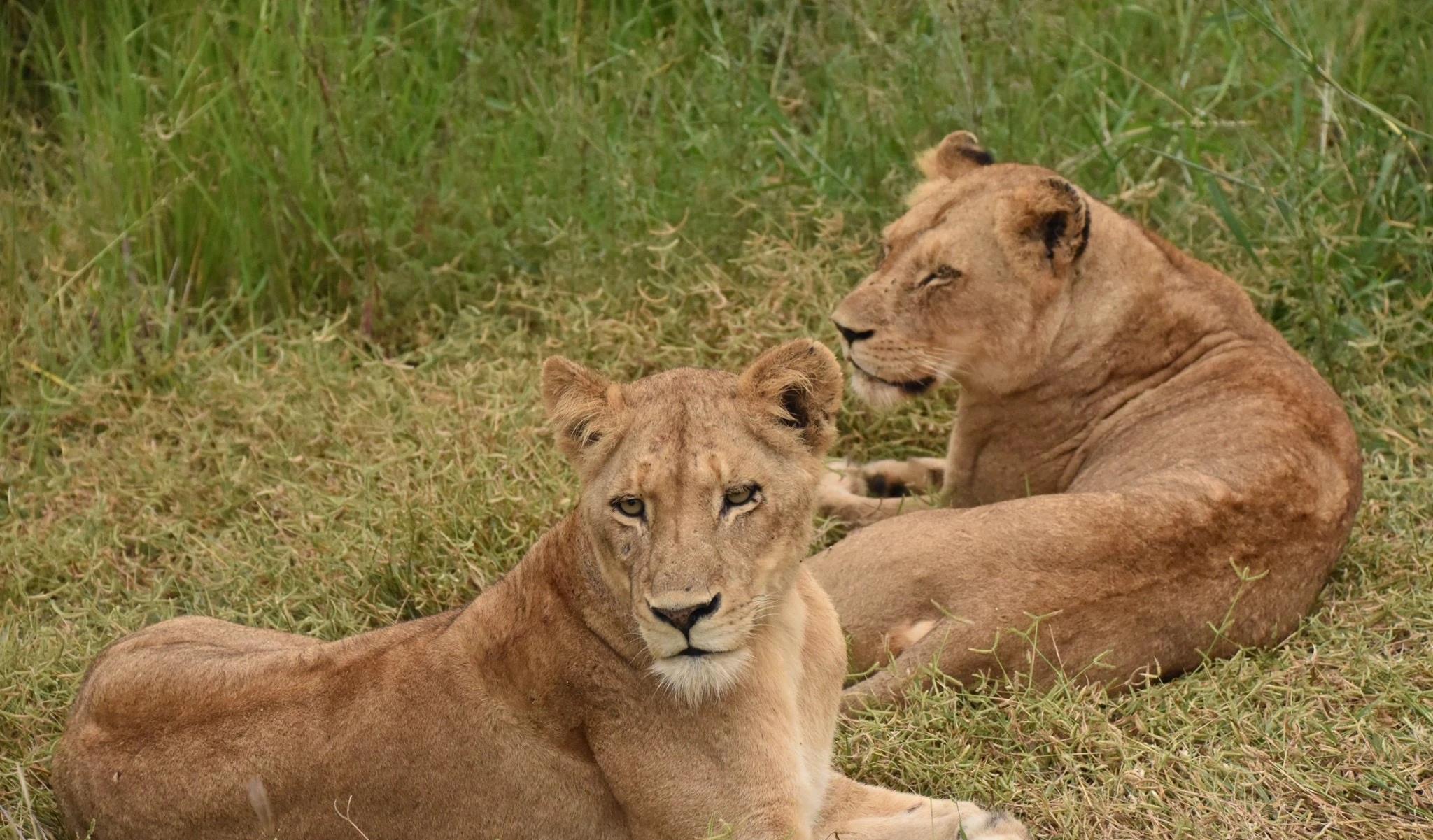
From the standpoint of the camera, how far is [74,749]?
12.7 feet

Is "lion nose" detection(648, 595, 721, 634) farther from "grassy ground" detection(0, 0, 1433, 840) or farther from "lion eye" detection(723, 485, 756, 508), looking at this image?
"grassy ground" detection(0, 0, 1433, 840)

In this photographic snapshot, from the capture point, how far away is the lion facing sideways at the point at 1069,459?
176 inches

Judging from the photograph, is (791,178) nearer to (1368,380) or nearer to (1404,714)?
(1368,380)

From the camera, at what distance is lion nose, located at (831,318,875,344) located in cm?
539

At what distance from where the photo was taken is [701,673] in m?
3.57

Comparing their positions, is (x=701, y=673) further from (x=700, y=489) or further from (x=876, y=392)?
(x=876, y=392)

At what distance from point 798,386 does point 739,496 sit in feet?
0.92

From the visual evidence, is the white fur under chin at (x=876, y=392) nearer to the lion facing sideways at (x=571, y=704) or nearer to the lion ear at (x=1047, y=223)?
the lion ear at (x=1047, y=223)

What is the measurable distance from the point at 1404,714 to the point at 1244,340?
1.33 meters

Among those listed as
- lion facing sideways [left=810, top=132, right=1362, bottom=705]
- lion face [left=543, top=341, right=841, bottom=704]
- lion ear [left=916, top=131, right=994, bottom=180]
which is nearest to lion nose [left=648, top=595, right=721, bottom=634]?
lion face [left=543, top=341, right=841, bottom=704]

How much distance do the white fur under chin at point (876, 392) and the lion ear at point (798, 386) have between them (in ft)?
5.73

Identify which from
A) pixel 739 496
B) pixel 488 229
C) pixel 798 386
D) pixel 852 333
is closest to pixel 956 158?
pixel 852 333

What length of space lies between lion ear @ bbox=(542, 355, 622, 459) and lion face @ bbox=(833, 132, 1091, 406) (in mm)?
1759

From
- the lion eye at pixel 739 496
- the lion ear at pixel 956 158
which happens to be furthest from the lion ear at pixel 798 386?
the lion ear at pixel 956 158
